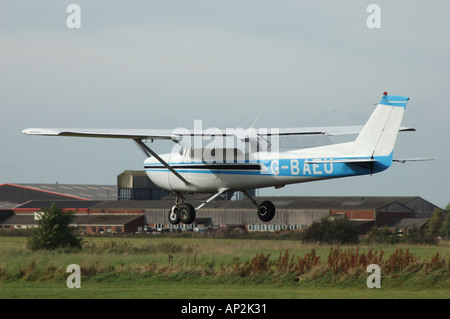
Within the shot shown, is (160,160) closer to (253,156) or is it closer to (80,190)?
(253,156)

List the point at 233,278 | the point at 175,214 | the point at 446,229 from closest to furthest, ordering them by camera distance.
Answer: the point at 175,214
the point at 233,278
the point at 446,229

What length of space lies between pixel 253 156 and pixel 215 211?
60716 mm

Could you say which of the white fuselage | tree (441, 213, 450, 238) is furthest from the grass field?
tree (441, 213, 450, 238)

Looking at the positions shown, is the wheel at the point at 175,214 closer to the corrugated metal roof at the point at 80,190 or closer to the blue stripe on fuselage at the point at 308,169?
the blue stripe on fuselage at the point at 308,169

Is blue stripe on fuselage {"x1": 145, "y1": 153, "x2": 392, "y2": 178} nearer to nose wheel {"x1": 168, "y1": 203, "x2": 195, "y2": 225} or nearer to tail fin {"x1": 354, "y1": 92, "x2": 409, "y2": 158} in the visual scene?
tail fin {"x1": 354, "y1": 92, "x2": 409, "y2": 158}

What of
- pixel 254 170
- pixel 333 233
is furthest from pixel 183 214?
pixel 333 233

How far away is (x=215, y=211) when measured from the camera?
87.4 m

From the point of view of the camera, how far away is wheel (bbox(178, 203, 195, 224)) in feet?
94.0

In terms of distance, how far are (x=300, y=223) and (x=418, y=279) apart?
4410cm

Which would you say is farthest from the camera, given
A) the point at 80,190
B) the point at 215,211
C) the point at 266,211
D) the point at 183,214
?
the point at 80,190
